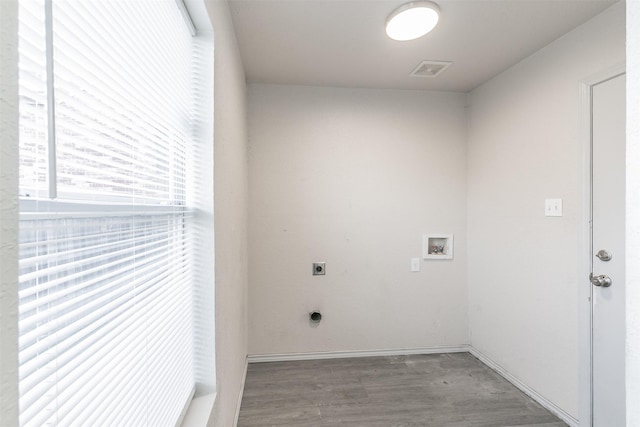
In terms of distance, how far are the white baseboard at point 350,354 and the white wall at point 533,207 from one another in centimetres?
25

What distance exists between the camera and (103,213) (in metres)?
0.63

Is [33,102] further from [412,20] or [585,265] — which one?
[585,265]

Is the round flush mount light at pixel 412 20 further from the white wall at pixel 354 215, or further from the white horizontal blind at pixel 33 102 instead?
the white horizontal blind at pixel 33 102

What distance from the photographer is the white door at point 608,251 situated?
1.57m

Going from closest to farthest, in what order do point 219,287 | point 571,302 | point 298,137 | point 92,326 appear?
point 92,326
point 219,287
point 571,302
point 298,137

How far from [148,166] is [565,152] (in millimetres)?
2310

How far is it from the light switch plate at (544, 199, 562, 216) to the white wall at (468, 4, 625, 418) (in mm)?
34

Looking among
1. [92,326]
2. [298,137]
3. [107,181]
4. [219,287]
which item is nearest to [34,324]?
[92,326]

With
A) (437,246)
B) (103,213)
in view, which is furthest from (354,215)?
(103,213)

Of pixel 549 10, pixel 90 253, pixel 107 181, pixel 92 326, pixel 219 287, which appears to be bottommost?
pixel 219 287

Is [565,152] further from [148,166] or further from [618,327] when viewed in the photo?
[148,166]

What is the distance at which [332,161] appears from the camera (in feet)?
8.73

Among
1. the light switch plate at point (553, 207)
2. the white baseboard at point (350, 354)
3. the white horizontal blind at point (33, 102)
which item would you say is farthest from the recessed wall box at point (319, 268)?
the white horizontal blind at point (33, 102)
